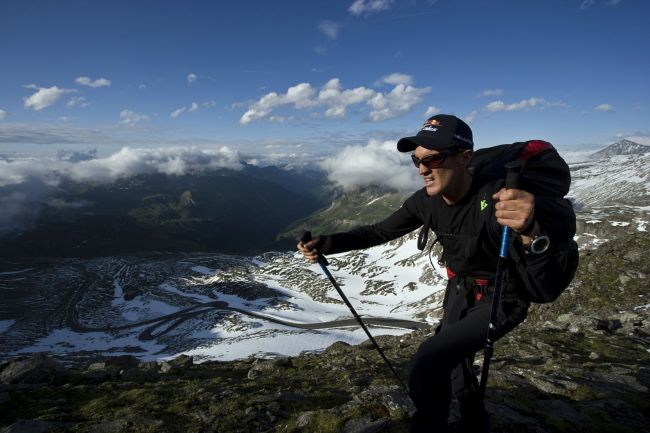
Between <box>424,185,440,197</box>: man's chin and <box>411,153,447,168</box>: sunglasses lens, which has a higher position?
<box>411,153,447,168</box>: sunglasses lens

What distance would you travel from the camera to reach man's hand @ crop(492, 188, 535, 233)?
427cm


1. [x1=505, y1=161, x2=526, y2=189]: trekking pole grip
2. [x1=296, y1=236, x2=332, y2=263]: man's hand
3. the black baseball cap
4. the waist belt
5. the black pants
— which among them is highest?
the black baseball cap

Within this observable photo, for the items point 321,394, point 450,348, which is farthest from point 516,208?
point 321,394

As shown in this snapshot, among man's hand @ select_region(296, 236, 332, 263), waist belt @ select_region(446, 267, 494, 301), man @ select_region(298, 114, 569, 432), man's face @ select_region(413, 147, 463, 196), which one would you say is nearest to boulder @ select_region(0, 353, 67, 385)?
man's hand @ select_region(296, 236, 332, 263)

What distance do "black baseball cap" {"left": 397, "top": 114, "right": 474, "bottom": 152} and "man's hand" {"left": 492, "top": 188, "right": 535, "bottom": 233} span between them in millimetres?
1820

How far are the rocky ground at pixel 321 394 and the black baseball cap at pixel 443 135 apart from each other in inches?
271

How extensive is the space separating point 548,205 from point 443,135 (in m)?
2.33

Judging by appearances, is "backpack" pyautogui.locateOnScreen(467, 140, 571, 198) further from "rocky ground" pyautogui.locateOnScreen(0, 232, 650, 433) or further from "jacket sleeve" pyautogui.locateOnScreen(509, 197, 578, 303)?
"rocky ground" pyautogui.locateOnScreen(0, 232, 650, 433)

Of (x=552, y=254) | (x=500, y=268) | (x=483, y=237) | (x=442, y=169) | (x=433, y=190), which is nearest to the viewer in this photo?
(x=552, y=254)

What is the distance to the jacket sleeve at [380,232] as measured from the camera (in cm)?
802

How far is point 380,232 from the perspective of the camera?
8523 millimetres

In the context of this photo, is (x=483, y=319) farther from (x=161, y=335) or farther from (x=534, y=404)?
(x=161, y=335)

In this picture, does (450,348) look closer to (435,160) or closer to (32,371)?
(435,160)

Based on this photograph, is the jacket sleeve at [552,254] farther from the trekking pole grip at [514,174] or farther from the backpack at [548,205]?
the trekking pole grip at [514,174]
